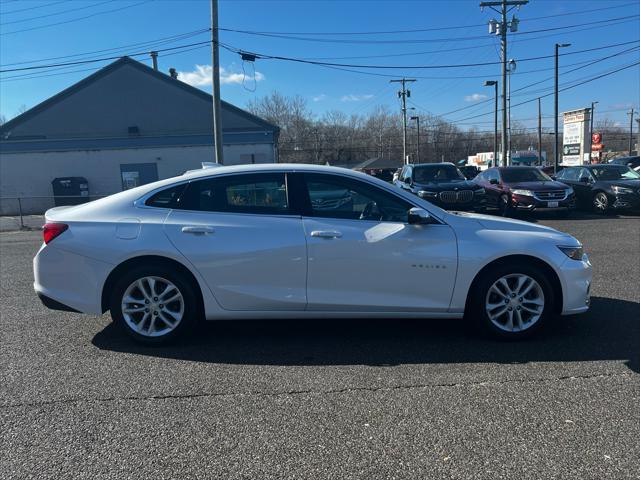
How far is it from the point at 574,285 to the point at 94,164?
24981 mm

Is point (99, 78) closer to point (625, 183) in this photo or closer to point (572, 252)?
point (625, 183)

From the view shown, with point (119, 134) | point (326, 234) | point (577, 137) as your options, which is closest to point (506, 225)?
point (326, 234)

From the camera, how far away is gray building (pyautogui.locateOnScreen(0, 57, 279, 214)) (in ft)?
81.0

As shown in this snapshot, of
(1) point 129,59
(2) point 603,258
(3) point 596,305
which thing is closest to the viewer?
(3) point 596,305

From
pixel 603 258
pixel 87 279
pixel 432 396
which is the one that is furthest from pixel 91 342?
pixel 603 258

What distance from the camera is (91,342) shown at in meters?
4.55

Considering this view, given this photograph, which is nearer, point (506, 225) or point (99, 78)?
point (506, 225)

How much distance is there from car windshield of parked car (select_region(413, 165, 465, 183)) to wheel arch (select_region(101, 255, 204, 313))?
1121 centimetres

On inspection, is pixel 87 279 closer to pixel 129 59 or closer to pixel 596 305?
pixel 596 305

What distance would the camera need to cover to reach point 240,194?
448cm

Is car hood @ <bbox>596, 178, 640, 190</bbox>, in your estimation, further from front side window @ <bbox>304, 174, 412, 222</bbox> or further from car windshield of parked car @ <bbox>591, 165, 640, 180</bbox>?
front side window @ <bbox>304, 174, 412, 222</bbox>

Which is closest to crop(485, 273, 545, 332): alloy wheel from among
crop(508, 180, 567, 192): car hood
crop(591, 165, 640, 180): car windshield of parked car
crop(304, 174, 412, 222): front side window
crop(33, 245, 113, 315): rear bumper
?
crop(304, 174, 412, 222): front side window

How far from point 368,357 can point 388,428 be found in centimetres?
111

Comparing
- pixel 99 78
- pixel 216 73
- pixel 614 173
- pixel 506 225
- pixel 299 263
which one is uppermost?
pixel 99 78
